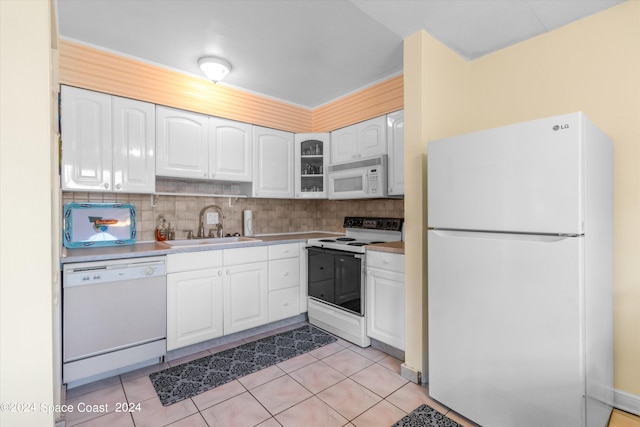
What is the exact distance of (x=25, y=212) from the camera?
2.96 ft

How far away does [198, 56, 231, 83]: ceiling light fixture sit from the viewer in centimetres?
263

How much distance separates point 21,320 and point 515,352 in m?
1.98

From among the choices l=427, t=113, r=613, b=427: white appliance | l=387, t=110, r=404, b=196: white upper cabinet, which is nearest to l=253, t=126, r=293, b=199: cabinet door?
l=387, t=110, r=404, b=196: white upper cabinet

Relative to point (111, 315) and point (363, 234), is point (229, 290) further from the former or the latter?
point (363, 234)

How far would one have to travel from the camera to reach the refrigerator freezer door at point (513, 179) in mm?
1355

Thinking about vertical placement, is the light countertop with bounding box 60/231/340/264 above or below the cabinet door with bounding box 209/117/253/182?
below

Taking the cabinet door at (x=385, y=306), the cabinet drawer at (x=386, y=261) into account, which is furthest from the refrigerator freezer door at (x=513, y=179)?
the cabinet door at (x=385, y=306)

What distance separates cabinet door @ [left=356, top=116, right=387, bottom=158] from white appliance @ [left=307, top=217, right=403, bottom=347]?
70cm

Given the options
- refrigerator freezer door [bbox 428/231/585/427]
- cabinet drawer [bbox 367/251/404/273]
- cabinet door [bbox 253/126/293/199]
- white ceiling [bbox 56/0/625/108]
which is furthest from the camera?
cabinet door [bbox 253/126/293/199]

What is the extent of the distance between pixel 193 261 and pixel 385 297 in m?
1.61

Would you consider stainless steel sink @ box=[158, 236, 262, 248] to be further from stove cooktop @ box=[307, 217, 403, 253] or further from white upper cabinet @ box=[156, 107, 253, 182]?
stove cooktop @ box=[307, 217, 403, 253]

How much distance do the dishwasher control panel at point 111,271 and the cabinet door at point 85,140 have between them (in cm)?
66

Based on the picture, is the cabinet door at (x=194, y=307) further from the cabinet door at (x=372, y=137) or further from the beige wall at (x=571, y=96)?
the cabinet door at (x=372, y=137)

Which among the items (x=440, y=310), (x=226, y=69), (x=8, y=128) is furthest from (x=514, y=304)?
(x=226, y=69)
